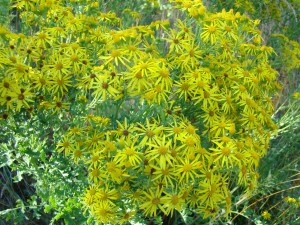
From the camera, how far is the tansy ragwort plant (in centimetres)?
228

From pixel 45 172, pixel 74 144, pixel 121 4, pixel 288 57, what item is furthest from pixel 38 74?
pixel 288 57

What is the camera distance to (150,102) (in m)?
2.34

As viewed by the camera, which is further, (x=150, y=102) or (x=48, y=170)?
(x=48, y=170)

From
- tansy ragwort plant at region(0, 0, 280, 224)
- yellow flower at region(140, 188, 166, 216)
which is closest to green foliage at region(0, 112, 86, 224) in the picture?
tansy ragwort plant at region(0, 0, 280, 224)

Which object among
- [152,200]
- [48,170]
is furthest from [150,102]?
[48,170]

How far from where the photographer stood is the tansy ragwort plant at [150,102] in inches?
89.8

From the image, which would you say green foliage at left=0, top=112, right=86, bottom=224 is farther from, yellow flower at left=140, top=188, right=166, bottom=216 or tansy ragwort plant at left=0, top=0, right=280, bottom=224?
yellow flower at left=140, top=188, right=166, bottom=216

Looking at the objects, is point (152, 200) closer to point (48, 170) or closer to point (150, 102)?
point (150, 102)

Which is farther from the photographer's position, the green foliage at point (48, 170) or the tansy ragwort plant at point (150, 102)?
the green foliage at point (48, 170)

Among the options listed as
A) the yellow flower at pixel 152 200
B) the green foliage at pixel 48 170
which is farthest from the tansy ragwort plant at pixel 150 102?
the green foliage at pixel 48 170

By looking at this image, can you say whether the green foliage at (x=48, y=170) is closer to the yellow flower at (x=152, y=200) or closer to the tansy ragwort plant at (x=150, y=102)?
the tansy ragwort plant at (x=150, y=102)

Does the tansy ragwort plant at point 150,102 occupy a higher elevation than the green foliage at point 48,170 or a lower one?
higher

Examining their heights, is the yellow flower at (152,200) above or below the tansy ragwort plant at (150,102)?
below

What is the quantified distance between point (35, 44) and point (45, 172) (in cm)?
71
